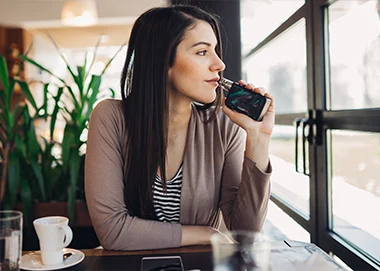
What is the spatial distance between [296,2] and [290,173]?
1.03 meters

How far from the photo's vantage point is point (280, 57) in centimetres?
278

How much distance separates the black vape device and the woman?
24 mm

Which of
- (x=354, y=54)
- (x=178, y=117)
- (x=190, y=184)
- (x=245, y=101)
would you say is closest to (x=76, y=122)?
(x=178, y=117)

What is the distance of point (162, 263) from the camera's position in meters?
0.85

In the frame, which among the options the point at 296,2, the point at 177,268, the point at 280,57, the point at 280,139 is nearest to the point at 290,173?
the point at 280,139

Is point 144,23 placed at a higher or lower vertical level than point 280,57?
lower

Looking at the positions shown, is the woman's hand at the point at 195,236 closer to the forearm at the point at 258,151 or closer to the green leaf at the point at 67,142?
the forearm at the point at 258,151

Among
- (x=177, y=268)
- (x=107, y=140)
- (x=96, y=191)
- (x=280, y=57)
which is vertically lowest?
(x=177, y=268)

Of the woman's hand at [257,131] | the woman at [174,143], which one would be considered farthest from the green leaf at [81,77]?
the woman's hand at [257,131]

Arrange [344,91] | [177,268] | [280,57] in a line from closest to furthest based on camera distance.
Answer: [177,268], [344,91], [280,57]

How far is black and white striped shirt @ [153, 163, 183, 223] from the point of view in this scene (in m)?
1.28

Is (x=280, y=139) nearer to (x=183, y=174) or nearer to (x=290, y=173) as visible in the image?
(x=290, y=173)

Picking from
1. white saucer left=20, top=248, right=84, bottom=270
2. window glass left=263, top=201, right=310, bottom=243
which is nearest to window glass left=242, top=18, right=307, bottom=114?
window glass left=263, top=201, right=310, bottom=243

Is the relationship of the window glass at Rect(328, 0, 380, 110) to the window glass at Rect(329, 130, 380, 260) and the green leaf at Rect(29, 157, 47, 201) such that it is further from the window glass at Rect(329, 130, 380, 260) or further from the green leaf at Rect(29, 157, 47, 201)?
the green leaf at Rect(29, 157, 47, 201)
